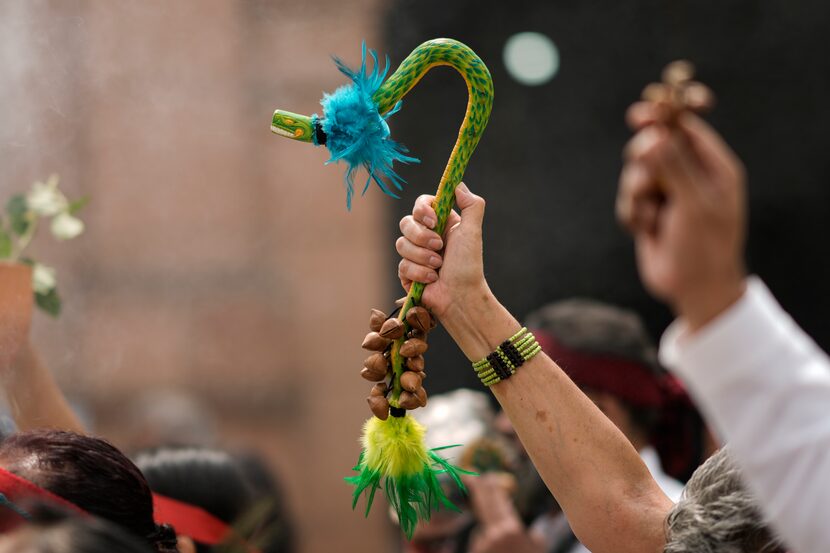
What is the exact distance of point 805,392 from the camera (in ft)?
3.50

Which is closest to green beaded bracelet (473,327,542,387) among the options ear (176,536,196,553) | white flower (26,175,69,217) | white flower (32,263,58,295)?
ear (176,536,196,553)

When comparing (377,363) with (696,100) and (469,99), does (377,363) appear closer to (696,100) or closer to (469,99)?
(469,99)

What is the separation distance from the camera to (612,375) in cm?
298

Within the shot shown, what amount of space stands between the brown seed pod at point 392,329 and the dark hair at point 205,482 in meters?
0.75

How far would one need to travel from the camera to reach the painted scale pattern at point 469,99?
1664mm

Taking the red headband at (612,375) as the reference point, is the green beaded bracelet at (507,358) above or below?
above

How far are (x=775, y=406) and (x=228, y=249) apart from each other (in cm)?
507

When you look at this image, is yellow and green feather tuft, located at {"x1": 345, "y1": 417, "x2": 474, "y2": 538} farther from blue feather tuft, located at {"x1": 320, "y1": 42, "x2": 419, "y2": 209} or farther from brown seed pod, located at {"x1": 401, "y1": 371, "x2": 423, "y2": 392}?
blue feather tuft, located at {"x1": 320, "y1": 42, "x2": 419, "y2": 209}

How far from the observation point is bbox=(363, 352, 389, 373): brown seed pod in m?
1.65

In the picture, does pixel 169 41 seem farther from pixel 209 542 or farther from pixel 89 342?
pixel 209 542

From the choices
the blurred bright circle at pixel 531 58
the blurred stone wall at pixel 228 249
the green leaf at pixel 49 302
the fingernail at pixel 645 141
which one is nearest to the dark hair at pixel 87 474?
the green leaf at pixel 49 302

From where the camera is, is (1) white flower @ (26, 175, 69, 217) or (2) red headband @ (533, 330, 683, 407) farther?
(2) red headband @ (533, 330, 683, 407)

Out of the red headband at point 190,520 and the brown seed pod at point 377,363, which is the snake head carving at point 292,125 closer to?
the brown seed pod at point 377,363

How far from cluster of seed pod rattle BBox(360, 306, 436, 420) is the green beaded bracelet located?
98 mm
